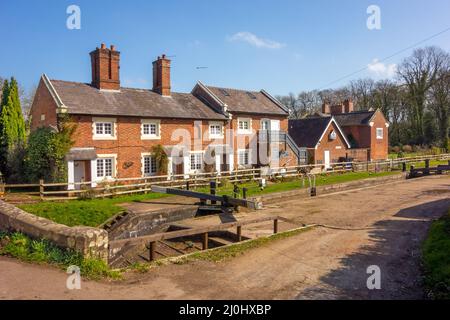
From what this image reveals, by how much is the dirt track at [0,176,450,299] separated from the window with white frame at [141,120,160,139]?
14767mm

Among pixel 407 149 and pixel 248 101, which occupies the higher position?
pixel 248 101

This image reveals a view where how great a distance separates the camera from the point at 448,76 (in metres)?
52.3

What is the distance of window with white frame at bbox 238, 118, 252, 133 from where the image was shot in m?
29.7

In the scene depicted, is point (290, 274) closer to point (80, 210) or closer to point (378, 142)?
point (80, 210)

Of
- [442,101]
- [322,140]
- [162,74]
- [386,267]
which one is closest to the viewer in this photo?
[386,267]

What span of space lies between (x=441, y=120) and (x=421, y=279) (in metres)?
55.8

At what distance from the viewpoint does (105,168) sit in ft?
73.5

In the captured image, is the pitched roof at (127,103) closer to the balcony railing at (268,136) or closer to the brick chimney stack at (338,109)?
the balcony railing at (268,136)

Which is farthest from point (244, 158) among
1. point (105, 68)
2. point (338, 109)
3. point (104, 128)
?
point (338, 109)

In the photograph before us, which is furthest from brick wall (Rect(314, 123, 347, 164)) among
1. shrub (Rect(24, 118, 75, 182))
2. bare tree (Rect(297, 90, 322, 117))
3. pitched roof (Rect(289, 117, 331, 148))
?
bare tree (Rect(297, 90, 322, 117))

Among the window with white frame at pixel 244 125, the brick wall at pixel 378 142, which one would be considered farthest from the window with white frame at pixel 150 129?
the brick wall at pixel 378 142

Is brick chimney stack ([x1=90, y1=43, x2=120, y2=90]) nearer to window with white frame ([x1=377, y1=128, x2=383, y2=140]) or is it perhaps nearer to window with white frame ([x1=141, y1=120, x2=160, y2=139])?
window with white frame ([x1=141, y1=120, x2=160, y2=139])

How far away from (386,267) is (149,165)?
1836 centimetres

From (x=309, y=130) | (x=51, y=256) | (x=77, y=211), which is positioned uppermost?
(x=309, y=130)
